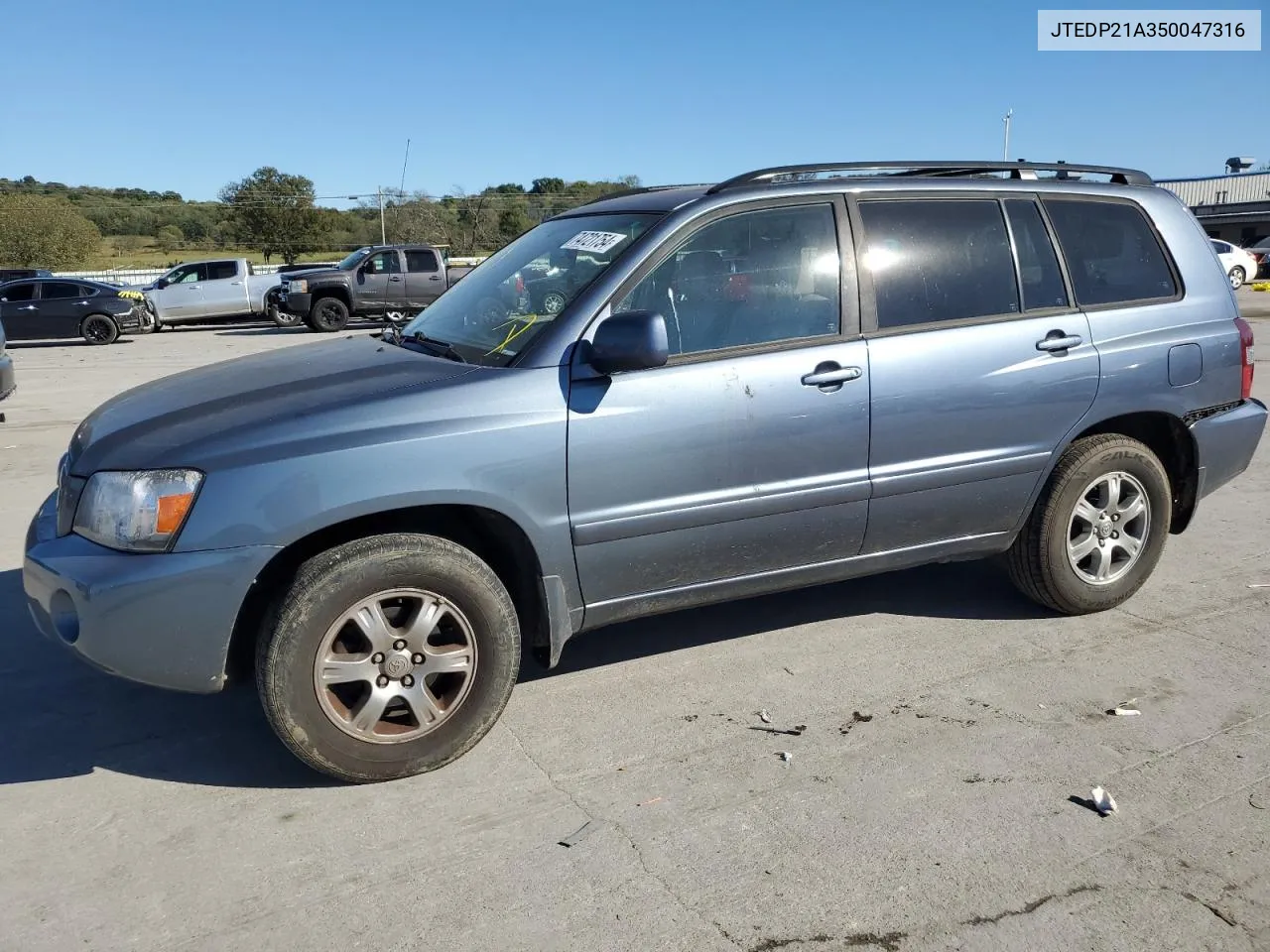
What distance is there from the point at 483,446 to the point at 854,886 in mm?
1695

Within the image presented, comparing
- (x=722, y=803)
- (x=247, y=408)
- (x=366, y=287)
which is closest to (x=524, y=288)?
(x=247, y=408)

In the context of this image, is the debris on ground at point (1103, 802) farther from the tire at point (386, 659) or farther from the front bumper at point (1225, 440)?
the front bumper at point (1225, 440)

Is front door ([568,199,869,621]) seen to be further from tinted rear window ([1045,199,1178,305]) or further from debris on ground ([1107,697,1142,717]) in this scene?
tinted rear window ([1045,199,1178,305])

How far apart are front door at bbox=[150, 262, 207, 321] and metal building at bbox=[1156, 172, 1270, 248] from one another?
4467cm

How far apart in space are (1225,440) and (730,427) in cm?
262

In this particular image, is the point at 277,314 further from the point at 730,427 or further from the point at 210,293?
the point at 730,427

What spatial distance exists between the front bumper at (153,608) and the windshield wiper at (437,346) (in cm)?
104

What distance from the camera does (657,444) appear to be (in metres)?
3.65

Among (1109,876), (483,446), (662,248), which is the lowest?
(1109,876)

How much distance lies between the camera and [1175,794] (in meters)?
3.28

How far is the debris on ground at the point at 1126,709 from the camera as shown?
3832 mm

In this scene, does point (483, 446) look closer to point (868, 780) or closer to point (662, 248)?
point (662, 248)

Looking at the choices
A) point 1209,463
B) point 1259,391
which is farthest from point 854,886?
point 1259,391

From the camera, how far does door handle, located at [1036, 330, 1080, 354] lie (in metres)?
4.37
